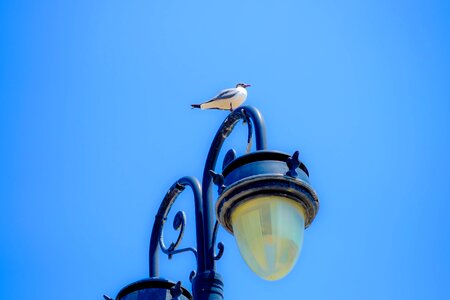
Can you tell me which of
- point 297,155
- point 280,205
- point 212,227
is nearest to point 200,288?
point 212,227

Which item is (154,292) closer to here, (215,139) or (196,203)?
(196,203)

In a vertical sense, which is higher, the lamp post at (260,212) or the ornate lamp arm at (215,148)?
the ornate lamp arm at (215,148)

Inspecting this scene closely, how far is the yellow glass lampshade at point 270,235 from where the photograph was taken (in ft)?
9.39

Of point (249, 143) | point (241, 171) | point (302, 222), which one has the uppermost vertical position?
point (249, 143)

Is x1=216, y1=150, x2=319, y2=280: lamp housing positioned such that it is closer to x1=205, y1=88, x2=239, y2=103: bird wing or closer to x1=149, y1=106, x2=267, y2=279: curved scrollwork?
x1=149, y1=106, x2=267, y2=279: curved scrollwork

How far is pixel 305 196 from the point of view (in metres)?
2.93

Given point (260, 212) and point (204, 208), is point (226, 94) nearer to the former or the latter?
point (204, 208)

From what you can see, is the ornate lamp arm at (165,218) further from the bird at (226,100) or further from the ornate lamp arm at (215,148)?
the bird at (226,100)

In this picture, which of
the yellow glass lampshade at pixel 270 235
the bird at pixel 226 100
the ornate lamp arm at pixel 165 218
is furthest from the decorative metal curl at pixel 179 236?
the bird at pixel 226 100

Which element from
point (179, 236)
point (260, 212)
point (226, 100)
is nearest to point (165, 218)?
point (179, 236)

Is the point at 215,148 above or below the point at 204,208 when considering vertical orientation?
above

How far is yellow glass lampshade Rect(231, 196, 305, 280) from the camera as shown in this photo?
286 cm

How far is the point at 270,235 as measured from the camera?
9.40 feet

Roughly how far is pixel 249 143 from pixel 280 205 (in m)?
0.52
